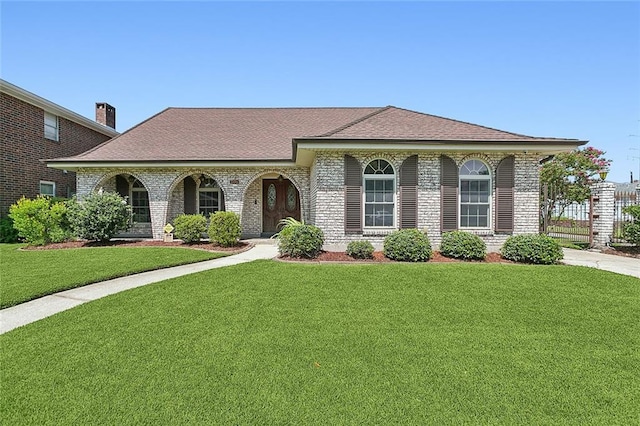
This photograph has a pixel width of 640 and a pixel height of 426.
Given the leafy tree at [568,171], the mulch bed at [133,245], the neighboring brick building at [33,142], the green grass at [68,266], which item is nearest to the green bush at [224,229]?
the mulch bed at [133,245]

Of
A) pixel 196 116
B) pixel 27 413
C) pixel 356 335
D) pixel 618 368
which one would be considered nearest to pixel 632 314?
pixel 618 368

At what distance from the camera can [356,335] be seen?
434cm

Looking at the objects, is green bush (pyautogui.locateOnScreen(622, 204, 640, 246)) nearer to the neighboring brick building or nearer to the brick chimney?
the neighboring brick building

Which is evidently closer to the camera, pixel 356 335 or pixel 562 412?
pixel 562 412

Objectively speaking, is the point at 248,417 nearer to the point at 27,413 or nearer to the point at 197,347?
the point at 197,347

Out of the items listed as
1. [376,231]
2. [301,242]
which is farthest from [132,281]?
[376,231]

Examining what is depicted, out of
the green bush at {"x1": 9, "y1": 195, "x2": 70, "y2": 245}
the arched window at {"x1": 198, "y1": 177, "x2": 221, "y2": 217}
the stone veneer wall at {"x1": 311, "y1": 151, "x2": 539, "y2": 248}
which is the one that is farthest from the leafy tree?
the green bush at {"x1": 9, "y1": 195, "x2": 70, "y2": 245}

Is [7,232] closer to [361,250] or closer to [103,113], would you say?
[103,113]

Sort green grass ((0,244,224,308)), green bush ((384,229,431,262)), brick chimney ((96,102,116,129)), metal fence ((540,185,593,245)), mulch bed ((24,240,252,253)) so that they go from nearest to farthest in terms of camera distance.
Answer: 1. green grass ((0,244,224,308))
2. green bush ((384,229,431,262))
3. mulch bed ((24,240,252,253))
4. metal fence ((540,185,593,245))
5. brick chimney ((96,102,116,129))

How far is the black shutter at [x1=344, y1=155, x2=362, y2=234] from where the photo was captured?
10289 millimetres

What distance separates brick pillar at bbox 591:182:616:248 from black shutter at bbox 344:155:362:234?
923cm

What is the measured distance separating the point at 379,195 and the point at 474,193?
3.07 metres

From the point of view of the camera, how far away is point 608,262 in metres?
9.39

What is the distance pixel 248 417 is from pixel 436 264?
6.60 m
